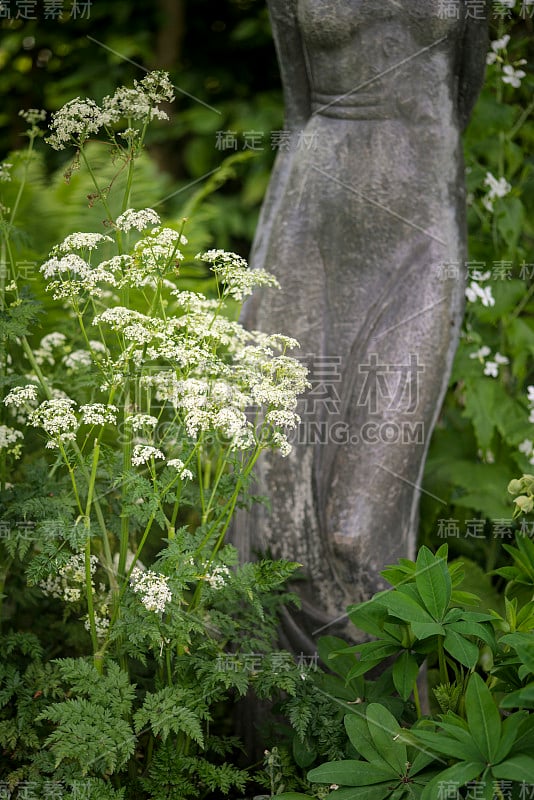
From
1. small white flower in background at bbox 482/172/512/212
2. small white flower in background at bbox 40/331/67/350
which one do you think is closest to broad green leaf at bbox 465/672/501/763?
small white flower in background at bbox 40/331/67/350

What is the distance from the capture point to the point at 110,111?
62.7 inches

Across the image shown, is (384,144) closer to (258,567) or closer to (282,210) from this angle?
(282,210)

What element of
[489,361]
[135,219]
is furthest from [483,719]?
[489,361]

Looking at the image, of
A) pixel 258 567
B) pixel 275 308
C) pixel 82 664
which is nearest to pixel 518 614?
pixel 258 567

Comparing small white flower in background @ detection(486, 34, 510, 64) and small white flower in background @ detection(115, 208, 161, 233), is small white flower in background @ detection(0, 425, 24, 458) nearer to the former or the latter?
small white flower in background @ detection(115, 208, 161, 233)

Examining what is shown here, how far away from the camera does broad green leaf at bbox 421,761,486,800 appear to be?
4.04 ft

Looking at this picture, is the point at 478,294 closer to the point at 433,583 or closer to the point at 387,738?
the point at 433,583

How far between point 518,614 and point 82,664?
741 millimetres

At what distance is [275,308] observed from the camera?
216 cm

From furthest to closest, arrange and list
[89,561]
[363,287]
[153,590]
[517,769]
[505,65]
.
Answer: [505,65], [363,287], [89,561], [153,590], [517,769]

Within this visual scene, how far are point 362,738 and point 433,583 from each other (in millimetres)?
266

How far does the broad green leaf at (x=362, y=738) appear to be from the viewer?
1.39 meters

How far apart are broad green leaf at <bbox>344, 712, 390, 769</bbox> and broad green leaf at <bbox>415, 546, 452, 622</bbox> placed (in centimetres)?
20

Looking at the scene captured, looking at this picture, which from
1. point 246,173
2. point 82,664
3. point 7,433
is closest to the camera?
point 82,664
